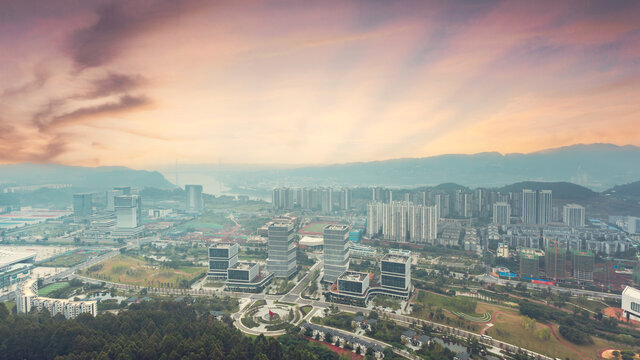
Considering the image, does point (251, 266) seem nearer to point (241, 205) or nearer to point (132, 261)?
point (132, 261)

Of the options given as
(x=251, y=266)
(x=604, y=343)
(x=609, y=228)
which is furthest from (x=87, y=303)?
(x=609, y=228)

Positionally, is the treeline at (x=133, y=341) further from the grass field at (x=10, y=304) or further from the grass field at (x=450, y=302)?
the grass field at (x=450, y=302)

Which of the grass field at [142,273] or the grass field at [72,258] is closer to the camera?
the grass field at [142,273]

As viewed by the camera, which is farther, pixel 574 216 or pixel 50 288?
pixel 574 216

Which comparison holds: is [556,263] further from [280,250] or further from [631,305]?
[280,250]

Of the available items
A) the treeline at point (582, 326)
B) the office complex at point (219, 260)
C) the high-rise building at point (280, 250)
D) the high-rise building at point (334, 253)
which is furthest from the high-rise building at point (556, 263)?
the office complex at point (219, 260)

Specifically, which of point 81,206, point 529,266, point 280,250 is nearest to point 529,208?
point 529,266
